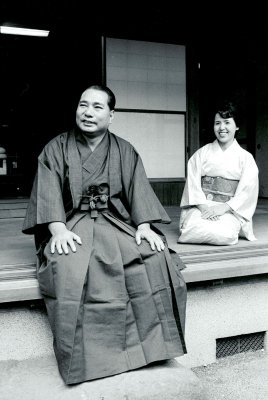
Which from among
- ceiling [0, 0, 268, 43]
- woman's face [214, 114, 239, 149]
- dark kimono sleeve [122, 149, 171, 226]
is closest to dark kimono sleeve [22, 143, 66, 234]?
dark kimono sleeve [122, 149, 171, 226]

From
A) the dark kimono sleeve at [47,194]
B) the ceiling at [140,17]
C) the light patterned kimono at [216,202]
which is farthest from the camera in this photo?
the ceiling at [140,17]

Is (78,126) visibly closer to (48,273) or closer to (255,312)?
(48,273)

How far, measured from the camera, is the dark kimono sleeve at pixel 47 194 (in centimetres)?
252

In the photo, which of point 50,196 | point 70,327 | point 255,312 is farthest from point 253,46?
point 70,327

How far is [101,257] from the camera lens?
2.39 meters

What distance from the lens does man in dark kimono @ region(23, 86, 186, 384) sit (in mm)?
2246

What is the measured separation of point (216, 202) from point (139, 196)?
1077 mm

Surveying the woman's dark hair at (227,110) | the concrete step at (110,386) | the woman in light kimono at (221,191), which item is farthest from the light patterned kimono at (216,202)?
the concrete step at (110,386)

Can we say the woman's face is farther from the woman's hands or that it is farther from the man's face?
the man's face

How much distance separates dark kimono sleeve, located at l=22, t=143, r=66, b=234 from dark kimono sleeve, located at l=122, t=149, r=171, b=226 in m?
0.42

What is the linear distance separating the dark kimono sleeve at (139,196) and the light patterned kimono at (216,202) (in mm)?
736

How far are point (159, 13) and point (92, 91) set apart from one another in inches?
154

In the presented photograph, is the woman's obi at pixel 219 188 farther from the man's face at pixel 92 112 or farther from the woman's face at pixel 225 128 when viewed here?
the man's face at pixel 92 112

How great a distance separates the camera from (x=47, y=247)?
2.46m
